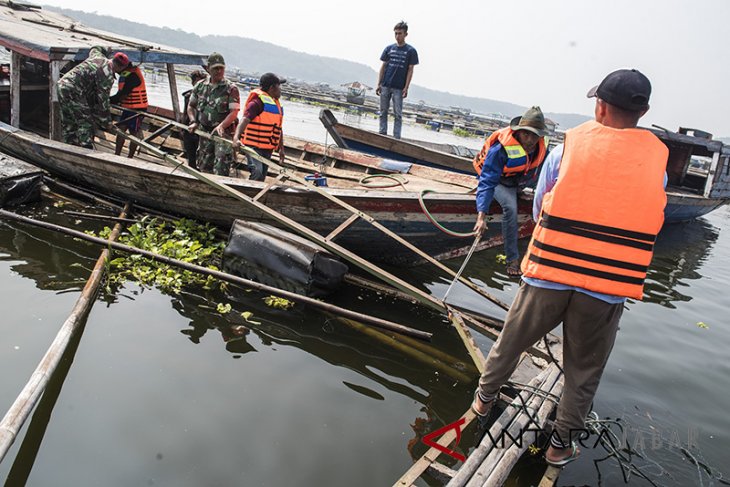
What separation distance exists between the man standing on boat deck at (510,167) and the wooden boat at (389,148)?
4.17m

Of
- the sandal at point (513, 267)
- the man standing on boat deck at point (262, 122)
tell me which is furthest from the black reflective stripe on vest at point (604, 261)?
the man standing on boat deck at point (262, 122)

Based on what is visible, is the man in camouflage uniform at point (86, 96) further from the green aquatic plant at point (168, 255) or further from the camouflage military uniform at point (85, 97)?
the green aquatic plant at point (168, 255)

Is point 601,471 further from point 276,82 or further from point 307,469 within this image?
point 276,82

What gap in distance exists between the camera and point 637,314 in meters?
7.04

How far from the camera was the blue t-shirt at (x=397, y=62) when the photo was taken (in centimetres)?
995

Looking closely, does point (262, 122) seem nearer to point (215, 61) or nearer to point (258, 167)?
point (258, 167)

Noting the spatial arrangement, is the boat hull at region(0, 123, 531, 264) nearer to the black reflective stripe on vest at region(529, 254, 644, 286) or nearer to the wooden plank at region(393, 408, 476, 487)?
the wooden plank at region(393, 408, 476, 487)

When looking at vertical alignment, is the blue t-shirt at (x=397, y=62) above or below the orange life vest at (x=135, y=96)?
above

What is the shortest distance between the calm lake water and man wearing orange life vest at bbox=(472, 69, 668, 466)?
4.90 feet

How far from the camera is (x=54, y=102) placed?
7.26 meters

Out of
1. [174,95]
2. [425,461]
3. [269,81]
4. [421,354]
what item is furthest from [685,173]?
[425,461]

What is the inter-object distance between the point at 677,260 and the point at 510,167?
25.7ft

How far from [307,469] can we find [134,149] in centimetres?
675

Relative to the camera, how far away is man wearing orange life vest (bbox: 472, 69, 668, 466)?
8.11ft
